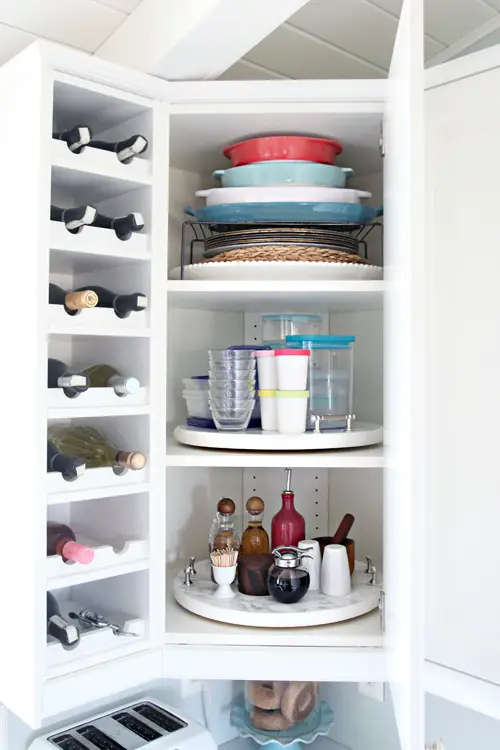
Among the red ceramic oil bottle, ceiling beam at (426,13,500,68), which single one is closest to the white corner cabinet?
the red ceramic oil bottle

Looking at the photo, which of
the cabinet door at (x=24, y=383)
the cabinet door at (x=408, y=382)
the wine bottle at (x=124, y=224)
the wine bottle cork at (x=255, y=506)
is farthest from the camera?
the wine bottle cork at (x=255, y=506)

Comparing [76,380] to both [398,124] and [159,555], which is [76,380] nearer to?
[159,555]

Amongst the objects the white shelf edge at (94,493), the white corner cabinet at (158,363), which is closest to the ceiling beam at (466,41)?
the white corner cabinet at (158,363)

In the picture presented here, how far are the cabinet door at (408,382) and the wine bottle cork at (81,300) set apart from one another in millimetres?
456

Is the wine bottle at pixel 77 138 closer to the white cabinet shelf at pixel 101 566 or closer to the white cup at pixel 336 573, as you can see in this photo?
the white cabinet shelf at pixel 101 566

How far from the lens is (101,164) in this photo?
1.18m

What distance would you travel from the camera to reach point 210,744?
53.4 inches

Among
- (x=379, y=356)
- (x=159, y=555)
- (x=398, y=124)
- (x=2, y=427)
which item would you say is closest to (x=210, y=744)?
(x=159, y=555)

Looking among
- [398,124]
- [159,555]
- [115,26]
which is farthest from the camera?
[115,26]

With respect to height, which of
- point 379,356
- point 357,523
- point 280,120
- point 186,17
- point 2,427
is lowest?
point 357,523

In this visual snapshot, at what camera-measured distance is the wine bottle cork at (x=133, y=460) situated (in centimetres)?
118

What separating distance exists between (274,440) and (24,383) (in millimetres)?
432

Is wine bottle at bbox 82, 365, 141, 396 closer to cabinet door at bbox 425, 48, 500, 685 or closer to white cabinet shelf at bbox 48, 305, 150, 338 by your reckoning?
white cabinet shelf at bbox 48, 305, 150, 338

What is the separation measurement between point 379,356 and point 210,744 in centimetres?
85
